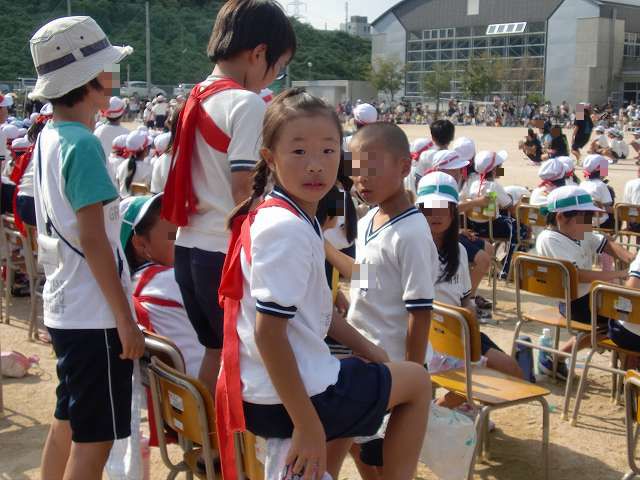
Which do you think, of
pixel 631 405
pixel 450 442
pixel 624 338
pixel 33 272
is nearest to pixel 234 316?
pixel 450 442

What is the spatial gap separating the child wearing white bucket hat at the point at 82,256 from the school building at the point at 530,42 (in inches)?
2540

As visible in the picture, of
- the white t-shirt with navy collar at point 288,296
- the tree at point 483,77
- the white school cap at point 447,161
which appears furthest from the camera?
the tree at point 483,77

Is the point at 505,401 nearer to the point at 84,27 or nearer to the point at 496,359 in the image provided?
the point at 496,359

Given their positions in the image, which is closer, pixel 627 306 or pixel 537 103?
pixel 627 306

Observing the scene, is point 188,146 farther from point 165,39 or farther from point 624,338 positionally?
point 165,39

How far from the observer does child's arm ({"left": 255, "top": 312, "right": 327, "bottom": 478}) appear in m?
1.95

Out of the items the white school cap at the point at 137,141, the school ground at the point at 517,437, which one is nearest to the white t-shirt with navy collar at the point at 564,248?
the school ground at the point at 517,437

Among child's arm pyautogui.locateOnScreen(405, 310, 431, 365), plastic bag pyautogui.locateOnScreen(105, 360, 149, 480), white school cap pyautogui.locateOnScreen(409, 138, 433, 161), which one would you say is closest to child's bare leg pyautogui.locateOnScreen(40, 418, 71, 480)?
plastic bag pyautogui.locateOnScreen(105, 360, 149, 480)

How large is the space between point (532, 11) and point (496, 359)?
72.0 m

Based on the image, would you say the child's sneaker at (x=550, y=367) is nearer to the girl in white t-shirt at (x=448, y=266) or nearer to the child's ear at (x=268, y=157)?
the girl in white t-shirt at (x=448, y=266)

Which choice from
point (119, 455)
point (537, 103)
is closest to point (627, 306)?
point (119, 455)

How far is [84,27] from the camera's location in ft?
9.04

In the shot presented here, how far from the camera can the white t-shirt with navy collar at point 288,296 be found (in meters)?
1.94

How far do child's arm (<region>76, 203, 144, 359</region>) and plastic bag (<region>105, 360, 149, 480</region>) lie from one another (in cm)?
18
